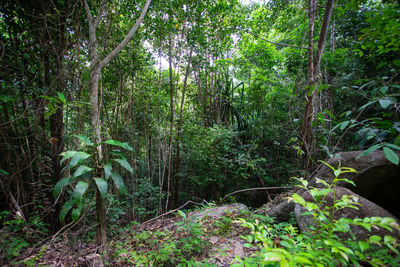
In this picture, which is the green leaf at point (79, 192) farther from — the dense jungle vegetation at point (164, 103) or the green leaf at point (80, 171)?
the green leaf at point (80, 171)

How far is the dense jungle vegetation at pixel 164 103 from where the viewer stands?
160cm

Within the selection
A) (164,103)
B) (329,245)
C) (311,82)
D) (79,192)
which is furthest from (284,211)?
(164,103)

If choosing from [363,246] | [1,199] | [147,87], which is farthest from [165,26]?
[363,246]

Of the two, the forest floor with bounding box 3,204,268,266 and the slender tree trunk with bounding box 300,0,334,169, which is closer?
the forest floor with bounding box 3,204,268,266

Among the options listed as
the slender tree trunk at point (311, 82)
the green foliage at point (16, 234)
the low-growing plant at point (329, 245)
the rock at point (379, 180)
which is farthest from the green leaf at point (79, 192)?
the slender tree trunk at point (311, 82)

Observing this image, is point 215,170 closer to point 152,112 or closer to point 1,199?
point 152,112

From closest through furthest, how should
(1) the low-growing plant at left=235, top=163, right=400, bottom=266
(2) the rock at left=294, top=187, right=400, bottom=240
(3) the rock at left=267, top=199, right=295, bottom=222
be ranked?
(1) the low-growing plant at left=235, top=163, right=400, bottom=266 < (2) the rock at left=294, top=187, right=400, bottom=240 < (3) the rock at left=267, top=199, right=295, bottom=222

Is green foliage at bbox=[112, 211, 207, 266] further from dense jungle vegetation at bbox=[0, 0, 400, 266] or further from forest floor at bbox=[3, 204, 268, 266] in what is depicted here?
dense jungle vegetation at bbox=[0, 0, 400, 266]

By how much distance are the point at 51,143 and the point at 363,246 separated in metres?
3.16

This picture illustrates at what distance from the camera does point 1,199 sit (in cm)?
218

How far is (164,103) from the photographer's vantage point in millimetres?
4789

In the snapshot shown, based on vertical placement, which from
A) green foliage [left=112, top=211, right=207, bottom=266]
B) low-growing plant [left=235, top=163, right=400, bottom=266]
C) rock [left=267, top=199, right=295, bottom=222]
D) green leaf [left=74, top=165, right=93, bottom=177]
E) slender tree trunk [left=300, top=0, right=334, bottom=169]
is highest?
slender tree trunk [left=300, top=0, right=334, bottom=169]

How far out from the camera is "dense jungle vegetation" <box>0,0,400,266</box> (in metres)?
1.60

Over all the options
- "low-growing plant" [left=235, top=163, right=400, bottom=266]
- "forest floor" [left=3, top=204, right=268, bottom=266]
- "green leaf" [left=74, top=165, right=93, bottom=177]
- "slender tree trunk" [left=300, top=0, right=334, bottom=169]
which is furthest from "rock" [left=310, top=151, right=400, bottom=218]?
"green leaf" [left=74, top=165, right=93, bottom=177]
